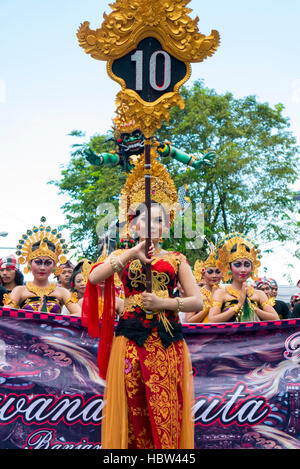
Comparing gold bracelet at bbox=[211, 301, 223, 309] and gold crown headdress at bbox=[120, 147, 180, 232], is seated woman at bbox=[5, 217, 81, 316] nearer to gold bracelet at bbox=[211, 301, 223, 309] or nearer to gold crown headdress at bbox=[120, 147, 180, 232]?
gold bracelet at bbox=[211, 301, 223, 309]

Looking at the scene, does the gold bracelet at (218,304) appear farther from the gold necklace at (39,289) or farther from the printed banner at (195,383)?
the gold necklace at (39,289)

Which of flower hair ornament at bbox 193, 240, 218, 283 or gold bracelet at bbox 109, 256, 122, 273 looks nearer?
gold bracelet at bbox 109, 256, 122, 273

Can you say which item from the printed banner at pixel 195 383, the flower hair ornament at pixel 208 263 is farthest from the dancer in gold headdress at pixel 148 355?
the flower hair ornament at pixel 208 263

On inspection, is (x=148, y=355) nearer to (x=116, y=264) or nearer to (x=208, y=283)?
(x=116, y=264)

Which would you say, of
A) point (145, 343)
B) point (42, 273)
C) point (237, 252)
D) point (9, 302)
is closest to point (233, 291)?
point (237, 252)

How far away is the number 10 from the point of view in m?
3.90

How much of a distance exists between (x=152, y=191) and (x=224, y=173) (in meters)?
18.6

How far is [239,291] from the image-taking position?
595 cm

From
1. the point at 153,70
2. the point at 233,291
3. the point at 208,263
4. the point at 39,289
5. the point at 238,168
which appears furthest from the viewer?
the point at 238,168

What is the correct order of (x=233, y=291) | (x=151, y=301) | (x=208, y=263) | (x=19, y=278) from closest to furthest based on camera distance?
(x=151, y=301) < (x=233, y=291) < (x=19, y=278) < (x=208, y=263)

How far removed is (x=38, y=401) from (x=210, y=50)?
128 inches

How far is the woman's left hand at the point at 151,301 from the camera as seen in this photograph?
3599mm

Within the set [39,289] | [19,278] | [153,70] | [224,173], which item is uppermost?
[224,173]

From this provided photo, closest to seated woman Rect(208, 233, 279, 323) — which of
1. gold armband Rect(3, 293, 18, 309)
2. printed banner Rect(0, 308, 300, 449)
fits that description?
printed banner Rect(0, 308, 300, 449)
